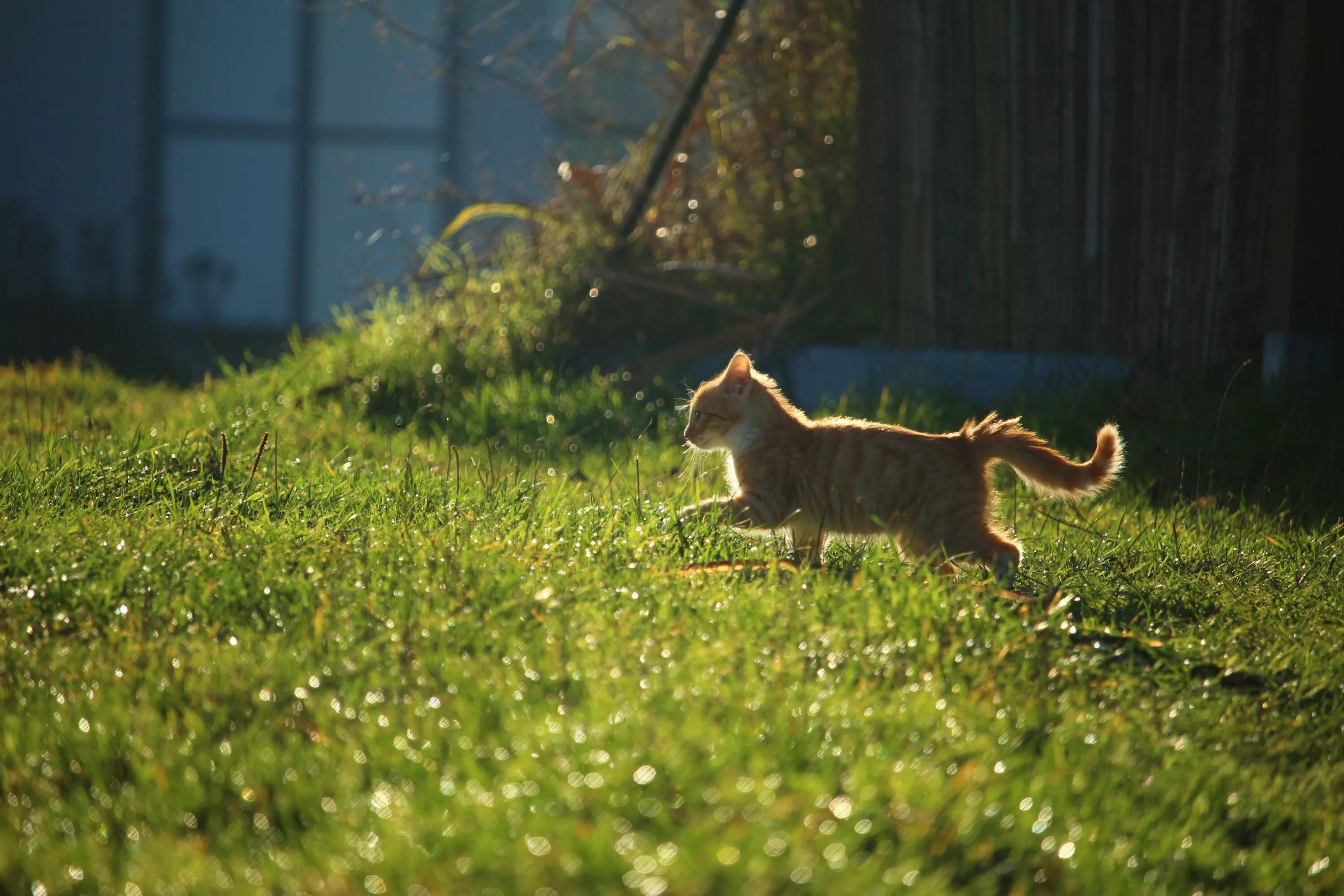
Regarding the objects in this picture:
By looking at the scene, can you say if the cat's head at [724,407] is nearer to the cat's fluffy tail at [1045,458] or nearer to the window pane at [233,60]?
the cat's fluffy tail at [1045,458]

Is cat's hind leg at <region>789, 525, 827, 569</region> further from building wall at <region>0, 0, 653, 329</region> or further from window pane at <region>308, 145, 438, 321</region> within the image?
window pane at <region>308, 145, 438, 321</region>

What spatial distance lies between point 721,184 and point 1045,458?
179 inches

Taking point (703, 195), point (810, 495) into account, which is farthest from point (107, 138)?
point (810, 495)

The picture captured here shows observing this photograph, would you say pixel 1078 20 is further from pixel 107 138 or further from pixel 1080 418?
pixel 107 138

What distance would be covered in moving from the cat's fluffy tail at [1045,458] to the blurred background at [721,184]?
2.58m

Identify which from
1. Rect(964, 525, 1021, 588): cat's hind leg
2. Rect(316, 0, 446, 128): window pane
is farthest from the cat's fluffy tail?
Rect(316, 0, 446, 128): window pane

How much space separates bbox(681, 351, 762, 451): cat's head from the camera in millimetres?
3951

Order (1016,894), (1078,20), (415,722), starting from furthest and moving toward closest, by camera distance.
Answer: (1078,20) < (415,722) < (1016,894)

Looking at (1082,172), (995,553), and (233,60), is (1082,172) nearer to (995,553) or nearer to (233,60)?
(995,553)

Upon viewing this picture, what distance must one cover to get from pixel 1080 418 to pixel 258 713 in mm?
3991

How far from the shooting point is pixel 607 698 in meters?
2.13

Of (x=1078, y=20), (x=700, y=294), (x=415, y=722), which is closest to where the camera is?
(x=415, y=722)

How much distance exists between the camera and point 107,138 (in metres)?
10.9

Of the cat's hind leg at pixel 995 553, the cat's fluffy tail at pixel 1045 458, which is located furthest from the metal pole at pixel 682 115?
the cat's hind leg at pixel 995 553
